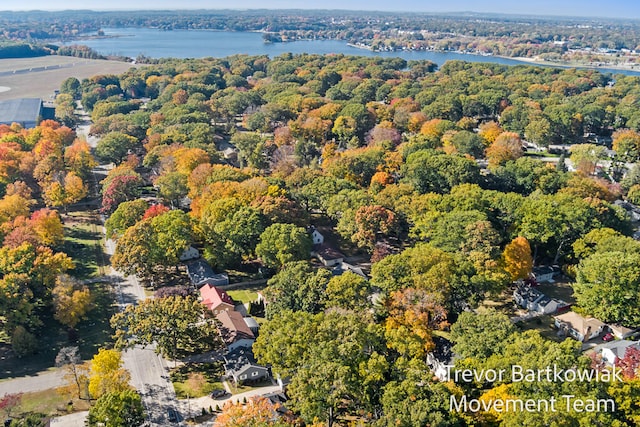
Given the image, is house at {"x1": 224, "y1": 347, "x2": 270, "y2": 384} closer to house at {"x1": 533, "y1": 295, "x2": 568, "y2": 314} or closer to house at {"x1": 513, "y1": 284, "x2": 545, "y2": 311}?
house at {"x1": 513, "y1": 284, "x2": 545, "y2": 311}

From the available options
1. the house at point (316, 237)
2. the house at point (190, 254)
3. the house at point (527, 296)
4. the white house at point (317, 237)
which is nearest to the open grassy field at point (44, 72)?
the house at point (190, 254)

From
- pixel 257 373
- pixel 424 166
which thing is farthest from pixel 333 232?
pixel 257 373

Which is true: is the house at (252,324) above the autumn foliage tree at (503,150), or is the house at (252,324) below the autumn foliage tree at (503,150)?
below

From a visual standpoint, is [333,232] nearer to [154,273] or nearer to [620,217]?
[154,273]

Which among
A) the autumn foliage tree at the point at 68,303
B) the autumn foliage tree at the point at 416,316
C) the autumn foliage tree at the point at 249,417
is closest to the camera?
the autumn foliage tree at the point at 249,417

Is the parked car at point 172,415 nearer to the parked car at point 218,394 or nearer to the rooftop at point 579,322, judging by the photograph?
the parked car at point 218,394

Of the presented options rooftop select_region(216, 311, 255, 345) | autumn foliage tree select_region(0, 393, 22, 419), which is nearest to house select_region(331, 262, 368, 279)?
rooftop select_region(216, 311, 255, 345)
